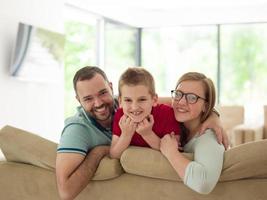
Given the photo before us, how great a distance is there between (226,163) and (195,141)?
193 mm

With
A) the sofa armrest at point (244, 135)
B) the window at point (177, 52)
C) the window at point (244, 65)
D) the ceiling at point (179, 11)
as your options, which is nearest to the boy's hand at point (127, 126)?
the sofa armrest at point (244, 135)

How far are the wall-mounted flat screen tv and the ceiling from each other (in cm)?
144

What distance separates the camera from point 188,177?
1532mm

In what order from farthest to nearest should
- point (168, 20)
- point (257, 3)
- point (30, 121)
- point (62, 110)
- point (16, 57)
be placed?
point (168, 20)
point (257, 3)
point (62, 110)
point (30, 121)
point (16, 57)

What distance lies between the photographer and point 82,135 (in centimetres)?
181

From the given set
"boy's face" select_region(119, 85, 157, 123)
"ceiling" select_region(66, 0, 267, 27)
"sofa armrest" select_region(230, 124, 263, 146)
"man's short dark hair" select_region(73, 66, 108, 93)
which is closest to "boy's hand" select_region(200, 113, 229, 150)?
"boy's face" select_region(119, 85, 157, 123)

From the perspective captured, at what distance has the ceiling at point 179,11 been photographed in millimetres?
7441

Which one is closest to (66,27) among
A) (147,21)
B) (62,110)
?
(62,110)

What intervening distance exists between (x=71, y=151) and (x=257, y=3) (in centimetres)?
661

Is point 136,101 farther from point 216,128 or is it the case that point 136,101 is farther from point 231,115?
point 231,115

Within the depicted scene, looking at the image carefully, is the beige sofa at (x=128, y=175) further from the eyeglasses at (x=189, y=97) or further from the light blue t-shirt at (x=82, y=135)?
the eyeglasses at (x=189, y=97)

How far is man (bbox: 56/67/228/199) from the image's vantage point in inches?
66.7

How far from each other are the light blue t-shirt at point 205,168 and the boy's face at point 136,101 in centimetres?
26

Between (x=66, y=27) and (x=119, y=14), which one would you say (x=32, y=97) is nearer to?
(x=66, y=27)
